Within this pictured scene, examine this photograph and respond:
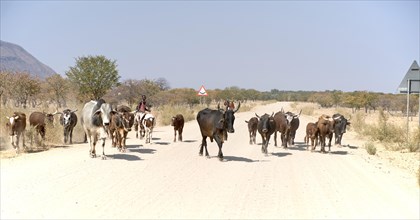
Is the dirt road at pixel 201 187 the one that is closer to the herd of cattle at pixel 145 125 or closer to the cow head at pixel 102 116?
the herd of cattle at pixel 145 125

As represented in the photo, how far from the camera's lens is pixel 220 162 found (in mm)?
12828

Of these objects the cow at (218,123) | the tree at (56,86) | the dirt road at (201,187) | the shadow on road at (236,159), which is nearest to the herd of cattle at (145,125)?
the cow at (218,123)

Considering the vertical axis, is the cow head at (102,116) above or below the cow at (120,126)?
above

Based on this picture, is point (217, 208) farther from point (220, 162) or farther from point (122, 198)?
point (220, 162)

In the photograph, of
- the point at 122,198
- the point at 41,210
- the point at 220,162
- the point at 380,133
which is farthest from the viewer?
the point at 380,133

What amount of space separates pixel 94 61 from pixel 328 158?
2382 cm

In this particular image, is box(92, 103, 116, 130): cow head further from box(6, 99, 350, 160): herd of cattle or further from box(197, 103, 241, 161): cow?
box(197, 103, 241, 161): cow

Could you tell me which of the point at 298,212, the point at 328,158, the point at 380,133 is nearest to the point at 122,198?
the point at 298,212

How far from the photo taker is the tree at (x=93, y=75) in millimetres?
32250

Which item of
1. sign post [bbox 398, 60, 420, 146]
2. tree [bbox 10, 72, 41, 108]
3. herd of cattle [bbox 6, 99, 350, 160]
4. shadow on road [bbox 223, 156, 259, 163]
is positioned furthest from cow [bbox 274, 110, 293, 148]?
tree [bbox 10, 72, 41, 108]

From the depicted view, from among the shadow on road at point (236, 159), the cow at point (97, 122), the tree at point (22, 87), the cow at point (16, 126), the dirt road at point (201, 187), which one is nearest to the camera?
the dirt road at point (201, 187)

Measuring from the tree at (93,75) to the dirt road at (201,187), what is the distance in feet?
61.4

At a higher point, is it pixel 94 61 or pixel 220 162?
pixel 94 61

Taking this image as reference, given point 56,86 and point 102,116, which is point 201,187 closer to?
point 102,116
